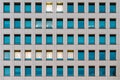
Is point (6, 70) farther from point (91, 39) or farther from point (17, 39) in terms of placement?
point (91, 39)

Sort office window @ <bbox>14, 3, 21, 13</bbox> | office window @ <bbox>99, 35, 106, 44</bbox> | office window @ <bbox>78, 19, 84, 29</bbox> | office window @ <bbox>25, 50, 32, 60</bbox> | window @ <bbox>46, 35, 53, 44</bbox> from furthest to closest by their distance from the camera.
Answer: office window @ <bbox>14, 3, 21, 13</bbox> < office window @ <bbox>78, 19, 84, 29</bbox> < office window @ <bbox>99, 35, 106, 44</bbox> < window @ <bbox>46, 35, 53, 44</bbox> < office window @ <bbox>25, 50, 32, 60</bbox>

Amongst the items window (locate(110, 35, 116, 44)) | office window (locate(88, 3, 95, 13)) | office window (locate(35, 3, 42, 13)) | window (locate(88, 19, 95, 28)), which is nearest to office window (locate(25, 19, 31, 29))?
office window (locate(35, 3, 42, 13))

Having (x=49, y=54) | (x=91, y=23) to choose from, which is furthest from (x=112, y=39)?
(x=49, y=54)

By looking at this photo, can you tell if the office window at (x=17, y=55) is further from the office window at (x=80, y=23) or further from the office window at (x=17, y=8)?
the office window at (x=80, y=23)

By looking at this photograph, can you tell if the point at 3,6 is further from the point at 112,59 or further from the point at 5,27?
the point at 112,59

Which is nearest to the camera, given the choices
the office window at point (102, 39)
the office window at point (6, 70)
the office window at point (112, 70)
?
the office window at point (6, 70)

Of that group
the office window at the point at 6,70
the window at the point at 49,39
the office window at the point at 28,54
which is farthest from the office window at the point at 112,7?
the office window at the point at 6,70

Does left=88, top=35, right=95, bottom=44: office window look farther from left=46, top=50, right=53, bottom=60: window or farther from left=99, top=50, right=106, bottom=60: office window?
left=46, top=50, right=53, bottom=60: window

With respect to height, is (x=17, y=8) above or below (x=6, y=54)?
above

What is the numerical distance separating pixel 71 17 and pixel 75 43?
4.32 m

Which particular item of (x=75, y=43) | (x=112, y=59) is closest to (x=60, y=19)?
(x=75, y=43)

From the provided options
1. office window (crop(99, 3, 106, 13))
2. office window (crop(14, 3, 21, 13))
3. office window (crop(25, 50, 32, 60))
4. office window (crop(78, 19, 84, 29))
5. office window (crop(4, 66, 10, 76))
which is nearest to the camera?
office window (crop(4, 66, 10, 76))

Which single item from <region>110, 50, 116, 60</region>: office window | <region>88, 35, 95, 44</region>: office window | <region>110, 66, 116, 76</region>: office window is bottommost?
<region>110, 66, 116, 76</region>: office window

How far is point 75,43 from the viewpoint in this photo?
45.8 m
